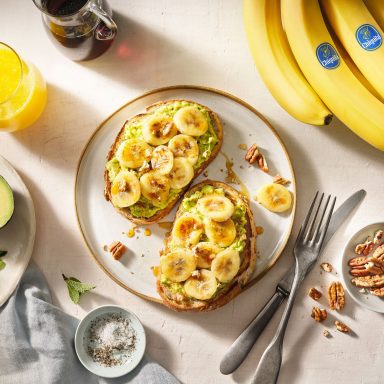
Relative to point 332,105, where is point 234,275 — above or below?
below

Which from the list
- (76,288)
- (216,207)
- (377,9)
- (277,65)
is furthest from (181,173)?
(377,9)

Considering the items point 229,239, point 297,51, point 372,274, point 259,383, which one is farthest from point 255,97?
point 259,383

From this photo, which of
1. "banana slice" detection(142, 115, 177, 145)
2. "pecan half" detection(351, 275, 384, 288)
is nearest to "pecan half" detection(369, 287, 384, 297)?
"pecan half" detection(351, 275, 384, 288)

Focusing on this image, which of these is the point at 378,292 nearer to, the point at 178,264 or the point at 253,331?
the point at 253,331

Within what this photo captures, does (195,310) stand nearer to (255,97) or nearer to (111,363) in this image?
(111,363)

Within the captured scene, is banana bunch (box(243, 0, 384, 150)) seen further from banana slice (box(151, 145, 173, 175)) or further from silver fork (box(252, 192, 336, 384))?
banana slice (box(151, 145, 173, 175))

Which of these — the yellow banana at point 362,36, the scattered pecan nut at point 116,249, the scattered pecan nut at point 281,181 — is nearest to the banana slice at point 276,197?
the scattered pecan nut at point 281,181

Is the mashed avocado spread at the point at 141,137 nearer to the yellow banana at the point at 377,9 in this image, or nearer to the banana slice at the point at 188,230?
the banana slice at the point at 188,230
